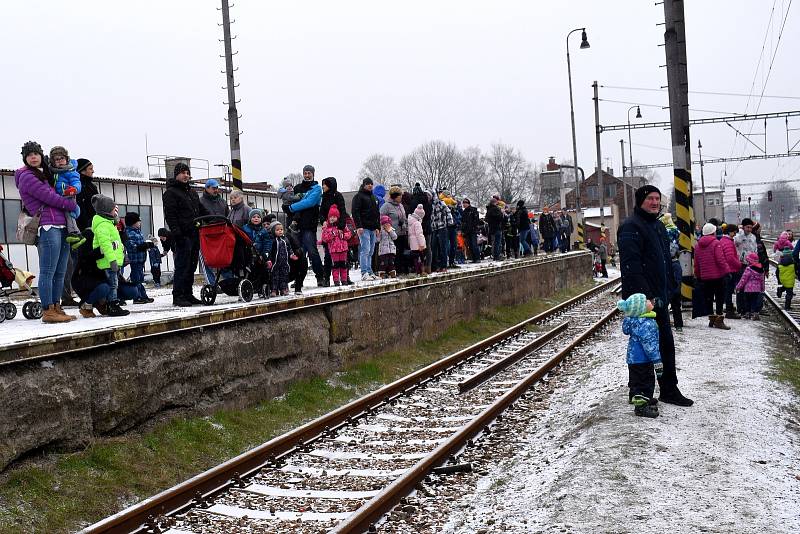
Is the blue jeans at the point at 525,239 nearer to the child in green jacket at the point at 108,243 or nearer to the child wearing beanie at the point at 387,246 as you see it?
the child wearing beanie at the point at 387,246

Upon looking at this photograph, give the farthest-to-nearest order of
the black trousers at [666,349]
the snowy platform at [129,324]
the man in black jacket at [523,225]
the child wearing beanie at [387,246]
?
the man in black jacket at [523,225] < the child wearing beanie at [387,246] < the black trousers at [666,349] < the snowy platform at [129,324]

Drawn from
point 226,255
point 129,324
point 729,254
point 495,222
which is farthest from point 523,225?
point 129,324

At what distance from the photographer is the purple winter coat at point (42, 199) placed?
937 centimetres

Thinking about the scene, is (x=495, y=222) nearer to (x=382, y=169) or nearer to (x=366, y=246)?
(x=366, y=246)

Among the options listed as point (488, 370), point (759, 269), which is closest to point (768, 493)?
point (488, 370)

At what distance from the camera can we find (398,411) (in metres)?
9.85

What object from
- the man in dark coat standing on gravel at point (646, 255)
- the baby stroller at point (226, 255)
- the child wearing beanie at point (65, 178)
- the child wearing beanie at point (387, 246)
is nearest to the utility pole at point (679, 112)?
the child wearing beanie at point (387, 246)

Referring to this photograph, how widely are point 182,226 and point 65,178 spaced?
1762 millimetres

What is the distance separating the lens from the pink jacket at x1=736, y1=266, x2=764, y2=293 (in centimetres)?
1780

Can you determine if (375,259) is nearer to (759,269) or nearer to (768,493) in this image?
(759,269)

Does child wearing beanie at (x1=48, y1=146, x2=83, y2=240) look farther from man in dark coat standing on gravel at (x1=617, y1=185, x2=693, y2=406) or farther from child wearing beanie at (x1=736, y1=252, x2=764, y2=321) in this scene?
child wearing beanie at (x1=736, y1=252, x2=764, y2=321)

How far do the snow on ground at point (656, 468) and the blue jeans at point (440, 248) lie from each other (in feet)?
32.9

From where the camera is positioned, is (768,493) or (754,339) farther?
(754,339)

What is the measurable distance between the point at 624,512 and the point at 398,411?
172 inches
